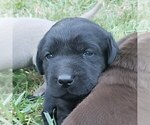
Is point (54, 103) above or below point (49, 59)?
below

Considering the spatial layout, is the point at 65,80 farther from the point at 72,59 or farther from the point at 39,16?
the point at 39,16

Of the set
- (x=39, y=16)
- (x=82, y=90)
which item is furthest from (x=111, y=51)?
(x=39, y=16)

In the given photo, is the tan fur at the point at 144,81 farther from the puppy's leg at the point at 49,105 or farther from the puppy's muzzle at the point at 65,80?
the puppy's leg at the point at 49,105

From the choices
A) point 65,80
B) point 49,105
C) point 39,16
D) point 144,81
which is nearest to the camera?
point 144,81

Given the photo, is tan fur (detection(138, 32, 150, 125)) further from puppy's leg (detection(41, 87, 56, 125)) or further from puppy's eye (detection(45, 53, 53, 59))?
A: puppy's leg (detection(41, 87, 56, 125))

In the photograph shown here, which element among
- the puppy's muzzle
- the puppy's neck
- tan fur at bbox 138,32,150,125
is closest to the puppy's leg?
the puppy's muzzle

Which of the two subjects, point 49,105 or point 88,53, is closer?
point 88,53

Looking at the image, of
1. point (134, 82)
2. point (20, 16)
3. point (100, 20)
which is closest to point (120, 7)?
point (100, 20)

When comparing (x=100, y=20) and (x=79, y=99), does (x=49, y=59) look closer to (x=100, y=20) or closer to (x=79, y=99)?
(x=79, y=99)
